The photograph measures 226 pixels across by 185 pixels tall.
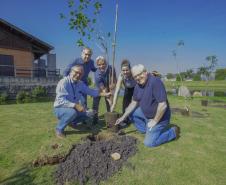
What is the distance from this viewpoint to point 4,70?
15.0 meters

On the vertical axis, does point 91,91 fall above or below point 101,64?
below

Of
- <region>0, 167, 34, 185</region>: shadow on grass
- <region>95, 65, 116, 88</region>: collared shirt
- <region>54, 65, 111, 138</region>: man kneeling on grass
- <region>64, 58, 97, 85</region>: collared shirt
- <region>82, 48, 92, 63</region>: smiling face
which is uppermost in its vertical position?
<region>82, 48, 92, 63</region>: smiling face

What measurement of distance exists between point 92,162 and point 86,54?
2509 mm

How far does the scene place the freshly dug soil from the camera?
2.51 m

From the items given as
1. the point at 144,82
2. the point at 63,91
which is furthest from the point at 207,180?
the point at 63,91

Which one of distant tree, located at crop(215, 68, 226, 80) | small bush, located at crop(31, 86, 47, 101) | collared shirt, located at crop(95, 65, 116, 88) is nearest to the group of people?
collared shirt, located at crop(95, 65, 116, 88)

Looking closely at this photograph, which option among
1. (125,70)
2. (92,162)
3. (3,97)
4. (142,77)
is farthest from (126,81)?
(3,97)

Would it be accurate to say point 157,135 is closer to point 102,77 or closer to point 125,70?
point 125,70

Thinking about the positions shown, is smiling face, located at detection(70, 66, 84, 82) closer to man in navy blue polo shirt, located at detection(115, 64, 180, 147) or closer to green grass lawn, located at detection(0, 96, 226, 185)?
man in navy blue polo shirt, located at detection(115, 64, 180, 147)

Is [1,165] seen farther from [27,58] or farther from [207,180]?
[27,58]

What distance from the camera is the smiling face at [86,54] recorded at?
4.49 metres

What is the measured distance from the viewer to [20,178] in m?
2.51

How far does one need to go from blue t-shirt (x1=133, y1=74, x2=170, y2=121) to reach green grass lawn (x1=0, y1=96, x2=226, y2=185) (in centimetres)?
59

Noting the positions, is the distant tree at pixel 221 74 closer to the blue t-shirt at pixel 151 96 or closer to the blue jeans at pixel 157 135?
the blue jeans at pixel 157 135
